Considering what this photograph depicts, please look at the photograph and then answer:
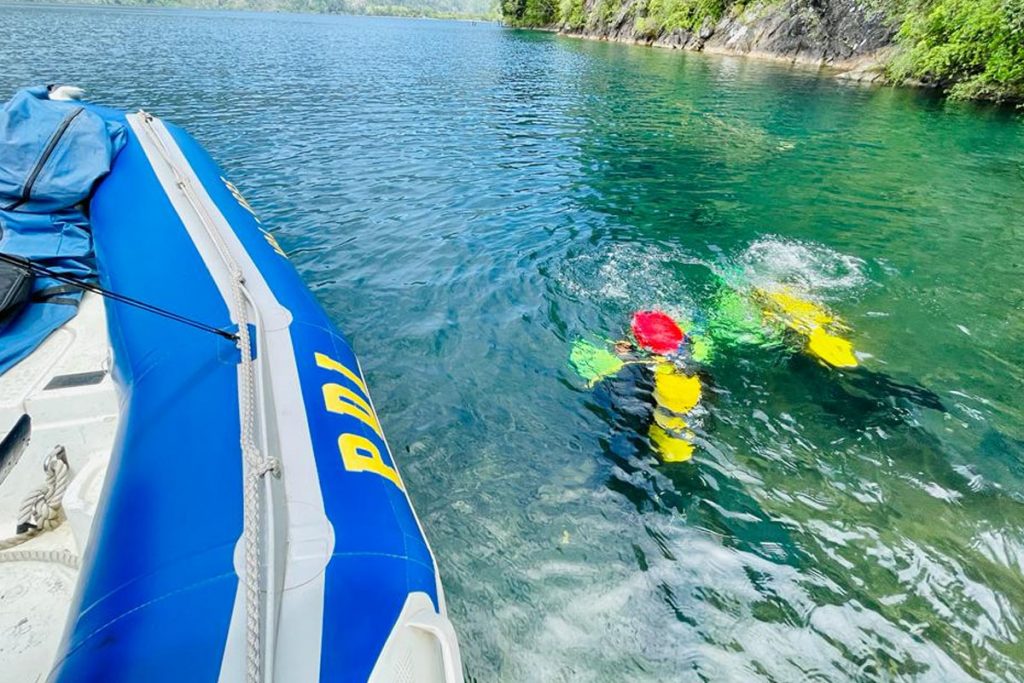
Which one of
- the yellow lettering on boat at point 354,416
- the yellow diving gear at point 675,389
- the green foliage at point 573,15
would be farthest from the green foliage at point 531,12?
the yellow lettering on boat at point 354,416

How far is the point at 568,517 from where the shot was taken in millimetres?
3660

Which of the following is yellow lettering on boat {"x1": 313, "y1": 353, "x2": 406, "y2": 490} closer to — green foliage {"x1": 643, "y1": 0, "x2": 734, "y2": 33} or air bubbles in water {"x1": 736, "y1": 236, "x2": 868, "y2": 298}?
air bubbles in water {"x1": 736, "y1": 236, "x2": 868, "y2": 298}

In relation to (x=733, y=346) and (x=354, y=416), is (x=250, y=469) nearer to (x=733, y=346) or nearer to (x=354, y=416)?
(x=354, y=416)

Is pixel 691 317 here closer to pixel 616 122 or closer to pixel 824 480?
pixel 824 480

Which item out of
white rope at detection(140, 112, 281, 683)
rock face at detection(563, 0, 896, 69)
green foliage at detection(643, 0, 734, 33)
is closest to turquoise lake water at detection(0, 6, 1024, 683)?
white rope at detection(140, 112, 281, 683)

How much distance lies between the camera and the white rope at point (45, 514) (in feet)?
8.34

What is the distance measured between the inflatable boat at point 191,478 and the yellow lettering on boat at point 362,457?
15 mm

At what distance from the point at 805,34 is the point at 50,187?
4156 centimetres

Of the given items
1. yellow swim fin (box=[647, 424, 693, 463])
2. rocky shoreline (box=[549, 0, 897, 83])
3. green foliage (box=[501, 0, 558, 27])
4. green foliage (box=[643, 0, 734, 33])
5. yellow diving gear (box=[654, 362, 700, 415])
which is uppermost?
green foliage (box=[501, 0, 558, 27])


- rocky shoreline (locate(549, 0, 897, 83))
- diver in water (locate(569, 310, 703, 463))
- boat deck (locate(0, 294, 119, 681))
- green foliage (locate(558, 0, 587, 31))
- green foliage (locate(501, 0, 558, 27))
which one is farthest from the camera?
green foliage (locate(501, 0, 558, 27))

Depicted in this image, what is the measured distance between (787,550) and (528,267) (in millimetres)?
4677

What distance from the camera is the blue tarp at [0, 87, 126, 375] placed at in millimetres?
3920

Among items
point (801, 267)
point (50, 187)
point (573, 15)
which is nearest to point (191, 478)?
point (50, 187)

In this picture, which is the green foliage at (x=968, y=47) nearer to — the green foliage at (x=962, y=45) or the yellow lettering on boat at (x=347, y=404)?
the green foliage at (x=962, y=45)
